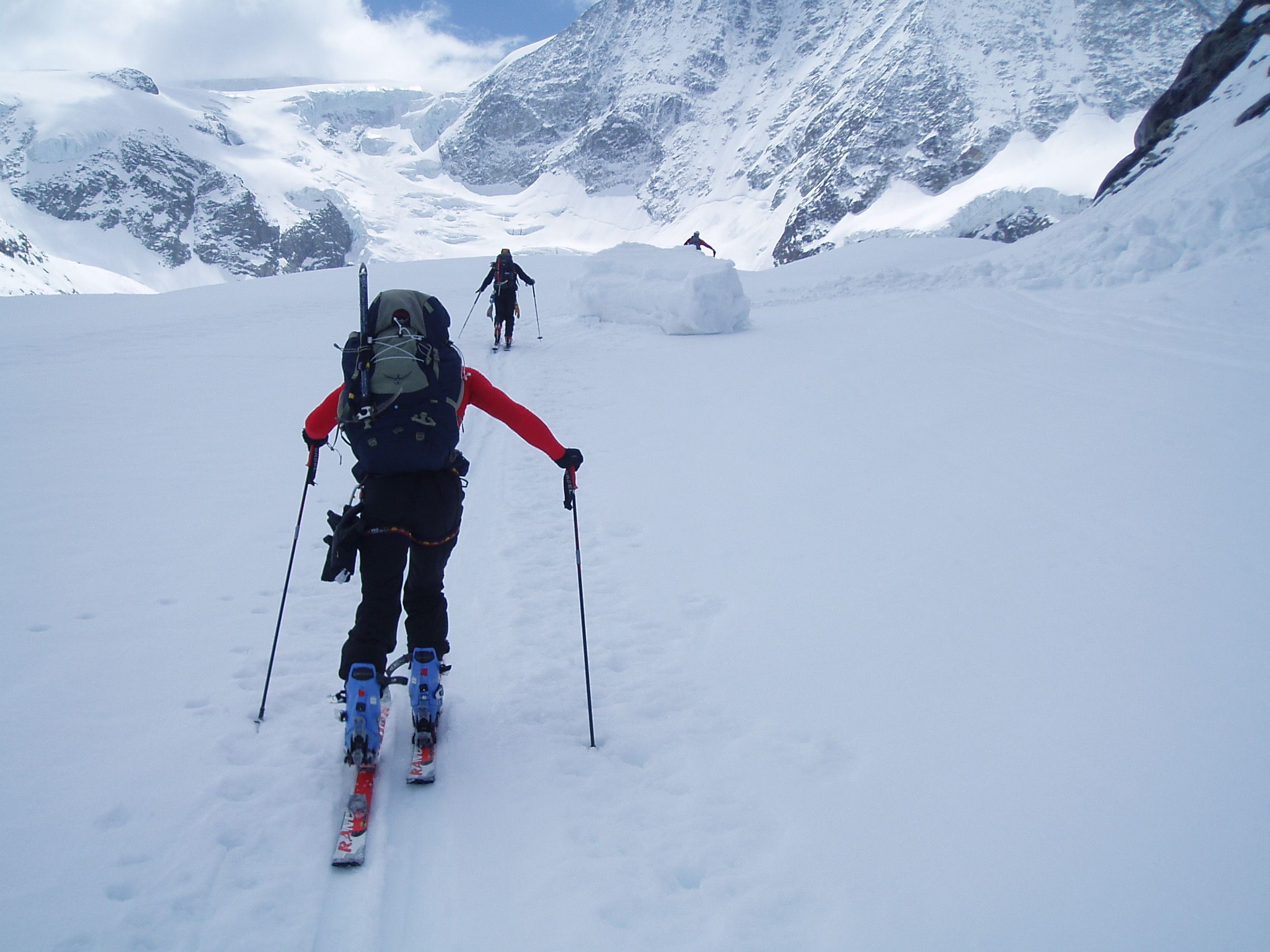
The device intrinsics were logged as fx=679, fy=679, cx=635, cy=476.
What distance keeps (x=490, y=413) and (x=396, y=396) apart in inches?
19.2

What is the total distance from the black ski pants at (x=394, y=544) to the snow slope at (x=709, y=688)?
1.96ft

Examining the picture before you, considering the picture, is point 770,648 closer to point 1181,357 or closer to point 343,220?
point 1181,357

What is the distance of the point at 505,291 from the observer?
12.0 metres

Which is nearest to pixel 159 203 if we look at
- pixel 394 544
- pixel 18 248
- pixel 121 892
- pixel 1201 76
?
pixel 18 248

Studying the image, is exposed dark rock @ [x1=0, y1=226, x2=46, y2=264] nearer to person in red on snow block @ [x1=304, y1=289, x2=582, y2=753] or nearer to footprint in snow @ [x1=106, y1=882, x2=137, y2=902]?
person in red on snow block @ [x1=304, y1=289, x2=582, y2=753]

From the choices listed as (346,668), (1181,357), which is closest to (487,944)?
(346,668)

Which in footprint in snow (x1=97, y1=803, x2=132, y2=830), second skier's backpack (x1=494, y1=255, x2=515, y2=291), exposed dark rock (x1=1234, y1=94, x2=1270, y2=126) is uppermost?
exposed dark rock (x1=1234, y1=94, x2=1270, y2=126)

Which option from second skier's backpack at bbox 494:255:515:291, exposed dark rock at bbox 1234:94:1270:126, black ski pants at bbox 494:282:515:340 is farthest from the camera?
exposed dark rock at bbox 1234:94:1270:126

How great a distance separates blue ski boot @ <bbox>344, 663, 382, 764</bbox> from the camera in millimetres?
2699

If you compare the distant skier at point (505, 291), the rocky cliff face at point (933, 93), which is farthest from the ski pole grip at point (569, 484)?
the rocky cliff face at point (933, 93)

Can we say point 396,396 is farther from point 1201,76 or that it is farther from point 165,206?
point 165,206

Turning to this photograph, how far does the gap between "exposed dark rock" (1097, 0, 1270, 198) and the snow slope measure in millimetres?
13760

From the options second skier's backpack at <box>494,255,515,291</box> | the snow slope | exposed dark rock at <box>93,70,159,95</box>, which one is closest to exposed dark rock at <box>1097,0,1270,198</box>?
the snow slope

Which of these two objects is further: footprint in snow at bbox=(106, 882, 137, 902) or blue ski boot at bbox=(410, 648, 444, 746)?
blue ski boot at bbox=(410, 648, 444, 746)
